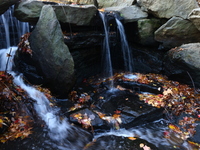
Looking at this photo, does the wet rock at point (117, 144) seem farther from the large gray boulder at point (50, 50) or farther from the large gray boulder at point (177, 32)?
the large gray boulder at point (177, 32)

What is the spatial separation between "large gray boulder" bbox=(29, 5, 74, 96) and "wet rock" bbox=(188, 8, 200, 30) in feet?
16.7

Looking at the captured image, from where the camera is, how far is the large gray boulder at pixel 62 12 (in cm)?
510

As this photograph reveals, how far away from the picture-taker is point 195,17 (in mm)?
6082

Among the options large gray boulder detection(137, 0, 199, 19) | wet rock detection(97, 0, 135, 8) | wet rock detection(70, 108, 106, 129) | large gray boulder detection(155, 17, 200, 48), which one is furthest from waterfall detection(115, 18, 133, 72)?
wet rock detection(70, 108, 106, 129)

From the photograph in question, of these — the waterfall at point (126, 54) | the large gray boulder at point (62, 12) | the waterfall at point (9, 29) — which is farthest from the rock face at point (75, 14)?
the waterfall at point (126, 54)

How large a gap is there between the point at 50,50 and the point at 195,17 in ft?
18.2

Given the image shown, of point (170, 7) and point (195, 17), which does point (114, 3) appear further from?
point (195, 17)

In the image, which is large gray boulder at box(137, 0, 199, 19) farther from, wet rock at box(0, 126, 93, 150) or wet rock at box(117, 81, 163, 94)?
wet rock at box(0, 126, 93, 150)

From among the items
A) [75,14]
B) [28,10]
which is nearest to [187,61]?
[75,14]

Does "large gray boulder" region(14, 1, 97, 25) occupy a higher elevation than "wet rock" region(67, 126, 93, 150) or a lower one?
higher

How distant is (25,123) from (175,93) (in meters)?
4.65

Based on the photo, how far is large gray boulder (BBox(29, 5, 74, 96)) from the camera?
15.1 ft

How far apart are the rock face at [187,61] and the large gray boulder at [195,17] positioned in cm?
86

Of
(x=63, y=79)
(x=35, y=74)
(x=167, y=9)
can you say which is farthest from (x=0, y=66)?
(x=167, y=9)
